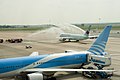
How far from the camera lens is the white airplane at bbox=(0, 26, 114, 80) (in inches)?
961

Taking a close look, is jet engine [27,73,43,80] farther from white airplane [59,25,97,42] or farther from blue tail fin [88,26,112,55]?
white airplane [59,25,97,42]

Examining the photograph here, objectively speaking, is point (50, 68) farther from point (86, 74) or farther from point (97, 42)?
point (97, 42)

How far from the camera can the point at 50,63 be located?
2750 centimetres

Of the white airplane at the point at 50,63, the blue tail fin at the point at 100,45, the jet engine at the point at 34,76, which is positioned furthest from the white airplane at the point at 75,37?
the jet engine at the point at 34,76

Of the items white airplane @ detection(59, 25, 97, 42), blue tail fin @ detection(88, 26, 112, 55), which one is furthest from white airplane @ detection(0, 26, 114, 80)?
white airplane @ detection(59, 25, 97, 42)

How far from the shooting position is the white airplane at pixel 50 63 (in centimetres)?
2441

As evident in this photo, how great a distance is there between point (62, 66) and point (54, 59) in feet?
5.66

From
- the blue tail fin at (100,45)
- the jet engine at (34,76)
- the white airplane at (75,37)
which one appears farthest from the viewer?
the white airplane at (75,37)

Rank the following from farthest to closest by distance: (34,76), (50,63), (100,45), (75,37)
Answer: (75,37)
(100,45)
(50,63)
(34,76)

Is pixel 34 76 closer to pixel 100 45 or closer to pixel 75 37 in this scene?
pixel 100 45

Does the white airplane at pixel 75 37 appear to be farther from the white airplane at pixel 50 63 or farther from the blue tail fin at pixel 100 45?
the white airplane at pixel 50 63

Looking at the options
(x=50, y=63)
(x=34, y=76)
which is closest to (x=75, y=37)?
(x=50, y=63)

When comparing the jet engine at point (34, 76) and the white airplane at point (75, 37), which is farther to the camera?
the white airplane at point (75, 37)

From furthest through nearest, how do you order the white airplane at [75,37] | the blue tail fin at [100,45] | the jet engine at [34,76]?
the white airplane at [75,37] → the blue tail fin at [100,45] → the jet engine at [34,76]
